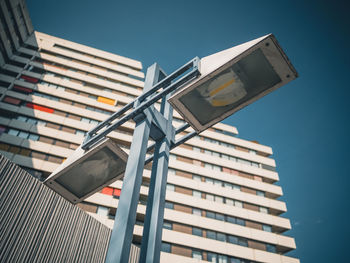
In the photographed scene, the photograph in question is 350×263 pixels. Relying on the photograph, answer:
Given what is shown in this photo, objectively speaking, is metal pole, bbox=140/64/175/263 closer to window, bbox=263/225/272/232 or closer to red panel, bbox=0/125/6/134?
red panel, bbox=0/125/6/134

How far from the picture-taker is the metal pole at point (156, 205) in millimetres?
3020

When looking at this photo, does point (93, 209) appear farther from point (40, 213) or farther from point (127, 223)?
point (127, 223)

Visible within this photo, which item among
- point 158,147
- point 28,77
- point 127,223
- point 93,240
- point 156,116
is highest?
point 28,77

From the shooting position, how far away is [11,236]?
497 cm

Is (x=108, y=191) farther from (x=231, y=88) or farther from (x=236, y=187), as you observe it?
(x=231, y=88)

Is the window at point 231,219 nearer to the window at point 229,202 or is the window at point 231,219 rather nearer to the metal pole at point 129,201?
the window at point 229,202

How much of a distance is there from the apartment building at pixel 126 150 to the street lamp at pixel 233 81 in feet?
58.2

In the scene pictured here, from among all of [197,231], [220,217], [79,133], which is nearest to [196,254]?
[197,231]

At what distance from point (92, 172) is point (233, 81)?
3.04 metres

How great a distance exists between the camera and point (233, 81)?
11.5ft

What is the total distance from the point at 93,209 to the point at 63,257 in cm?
1472

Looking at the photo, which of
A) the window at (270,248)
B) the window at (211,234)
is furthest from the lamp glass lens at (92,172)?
the window at (270,248)

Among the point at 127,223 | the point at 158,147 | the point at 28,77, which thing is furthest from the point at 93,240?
the point at 28,77

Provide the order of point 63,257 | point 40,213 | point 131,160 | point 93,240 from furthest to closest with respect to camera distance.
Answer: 1. point 93,240
2. point 63,257
3. point 40,213
4. point 131,160
